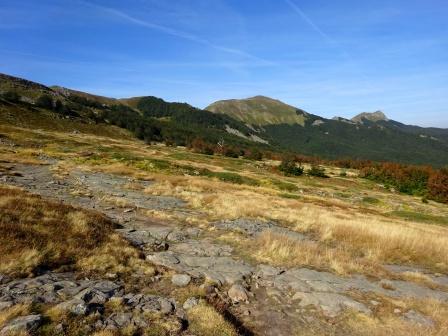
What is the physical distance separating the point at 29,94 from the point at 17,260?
541ft

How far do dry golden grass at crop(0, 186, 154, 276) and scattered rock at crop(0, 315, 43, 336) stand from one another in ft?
8.82

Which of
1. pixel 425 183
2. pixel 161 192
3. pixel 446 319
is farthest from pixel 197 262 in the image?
pixel 425 183

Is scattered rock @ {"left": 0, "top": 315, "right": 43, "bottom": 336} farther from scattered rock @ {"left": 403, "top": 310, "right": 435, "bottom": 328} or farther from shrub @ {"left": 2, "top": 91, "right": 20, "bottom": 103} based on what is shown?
shrub @ {"left": 2, "top": 91, "right": 20, "bottom": 103}

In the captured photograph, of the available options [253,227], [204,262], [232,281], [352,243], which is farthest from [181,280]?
[352,243]

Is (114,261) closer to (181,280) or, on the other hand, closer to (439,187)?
(181,280)

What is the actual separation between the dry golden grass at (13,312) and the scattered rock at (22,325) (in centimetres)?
14

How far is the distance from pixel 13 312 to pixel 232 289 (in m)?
5.93

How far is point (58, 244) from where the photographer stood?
12.5 m

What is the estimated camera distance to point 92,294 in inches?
379

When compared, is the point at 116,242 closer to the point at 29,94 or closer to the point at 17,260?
the point at 17,260

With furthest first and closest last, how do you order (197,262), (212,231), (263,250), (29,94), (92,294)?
(29,94)
(212,231)
(263,250)
(197,262)
(92,294)

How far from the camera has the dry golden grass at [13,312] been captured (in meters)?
7.73

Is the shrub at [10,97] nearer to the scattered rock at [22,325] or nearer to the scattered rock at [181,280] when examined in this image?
the scattered rock at [181,280]

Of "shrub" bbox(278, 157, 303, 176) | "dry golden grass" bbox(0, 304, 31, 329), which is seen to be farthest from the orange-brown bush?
"shrub" bbox(278, 157, 303, 176)
